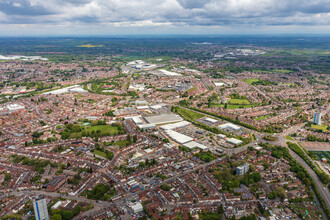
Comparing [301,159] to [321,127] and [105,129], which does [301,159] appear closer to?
[321,127]

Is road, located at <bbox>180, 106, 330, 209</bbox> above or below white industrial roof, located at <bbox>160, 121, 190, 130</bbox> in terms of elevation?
below

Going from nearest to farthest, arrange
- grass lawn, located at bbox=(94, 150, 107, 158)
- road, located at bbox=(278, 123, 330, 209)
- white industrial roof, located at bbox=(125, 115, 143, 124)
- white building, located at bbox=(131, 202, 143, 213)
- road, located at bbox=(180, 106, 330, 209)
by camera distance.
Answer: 1. white building, located at bbox=(131, 202, 143, 213)
2. road, located at bbox=(278, 123, 330, 209)
3. road, located at bbox=(180, 106, 330, 209)
4. grass lawn, located at bbox=(94, 150, 107, 158)
5. white industrial roof, located at bbox=(125, 115, 143, 124)

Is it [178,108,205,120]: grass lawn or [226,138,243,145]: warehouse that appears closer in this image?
[226,138,243,145]: warehouse

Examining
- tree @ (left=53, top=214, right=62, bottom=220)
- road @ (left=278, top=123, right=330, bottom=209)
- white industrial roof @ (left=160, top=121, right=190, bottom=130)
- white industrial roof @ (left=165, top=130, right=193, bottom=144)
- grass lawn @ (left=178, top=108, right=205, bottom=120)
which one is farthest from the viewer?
grass lawn @ (left=178, top=108, right=205, bottom=120)

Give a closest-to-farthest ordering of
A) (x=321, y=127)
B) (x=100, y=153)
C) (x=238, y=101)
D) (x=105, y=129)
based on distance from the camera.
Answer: (x=100, y=153) → (x=105, y=129) → (x=321, y=127) → (x=238, y=101)

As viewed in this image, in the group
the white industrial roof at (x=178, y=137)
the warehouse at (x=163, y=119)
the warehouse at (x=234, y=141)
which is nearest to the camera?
the warehouse at (x=234, y=141)

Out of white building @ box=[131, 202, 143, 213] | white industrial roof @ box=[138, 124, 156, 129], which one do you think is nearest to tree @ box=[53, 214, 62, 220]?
white building @ box=[131, 202, 143, 213]

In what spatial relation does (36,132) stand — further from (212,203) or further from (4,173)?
(212,203)

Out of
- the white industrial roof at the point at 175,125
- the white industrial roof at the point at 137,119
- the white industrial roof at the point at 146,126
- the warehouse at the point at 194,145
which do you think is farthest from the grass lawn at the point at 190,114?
the warehouse at the point at 194,145

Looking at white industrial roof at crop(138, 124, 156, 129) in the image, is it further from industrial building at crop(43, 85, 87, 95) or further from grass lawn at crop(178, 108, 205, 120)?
industrial building at crop(43, 85, 87, 95)

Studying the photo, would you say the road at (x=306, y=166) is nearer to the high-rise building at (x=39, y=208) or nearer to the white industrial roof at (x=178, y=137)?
the white industrial roof at (x=178, y=137)

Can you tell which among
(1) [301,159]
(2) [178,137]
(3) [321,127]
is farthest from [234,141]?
(3) [321,127]
